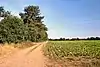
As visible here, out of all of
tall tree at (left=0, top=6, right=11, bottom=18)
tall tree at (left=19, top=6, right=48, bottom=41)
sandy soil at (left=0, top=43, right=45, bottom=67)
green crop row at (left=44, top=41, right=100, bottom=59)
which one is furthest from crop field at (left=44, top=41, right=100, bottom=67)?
tall tree at (left=19, top=6, right=48, bottom=41)

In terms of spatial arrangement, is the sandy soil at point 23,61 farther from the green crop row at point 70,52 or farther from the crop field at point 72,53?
the green crop row at point 70,52

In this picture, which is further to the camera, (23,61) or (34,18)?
(34,18)

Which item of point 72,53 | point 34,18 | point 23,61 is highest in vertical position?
point 34,18

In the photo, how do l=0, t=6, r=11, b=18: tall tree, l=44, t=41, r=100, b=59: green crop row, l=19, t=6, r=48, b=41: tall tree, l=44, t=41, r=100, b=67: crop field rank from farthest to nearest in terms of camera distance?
l=19, t=6, r=48, b=41: tall tree
l=0, t=6, r=11, b=18: tall tree
l=44, t=41, r=100, b=59: green crop row
l=44, t=41, r=100, b=67: crop field

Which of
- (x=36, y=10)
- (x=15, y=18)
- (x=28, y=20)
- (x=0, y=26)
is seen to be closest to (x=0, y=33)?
(x=0, y=26)

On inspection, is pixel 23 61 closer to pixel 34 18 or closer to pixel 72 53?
pixel 72 53

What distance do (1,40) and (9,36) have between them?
1.84 meters

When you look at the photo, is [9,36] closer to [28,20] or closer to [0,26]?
[0,26]

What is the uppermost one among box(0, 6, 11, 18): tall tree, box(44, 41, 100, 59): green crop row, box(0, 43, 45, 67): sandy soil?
box(0, 6, 11, 18): tall tree

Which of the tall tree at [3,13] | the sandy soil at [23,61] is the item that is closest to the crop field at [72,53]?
the sandy soil at [23,61]

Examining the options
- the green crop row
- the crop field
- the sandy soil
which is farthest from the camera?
the green crop row

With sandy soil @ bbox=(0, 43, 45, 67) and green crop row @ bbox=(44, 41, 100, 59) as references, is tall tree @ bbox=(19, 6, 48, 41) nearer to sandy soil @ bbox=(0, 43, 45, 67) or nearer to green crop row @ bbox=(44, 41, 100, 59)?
green crop row @ bbox=(44, 41, 100, 59)

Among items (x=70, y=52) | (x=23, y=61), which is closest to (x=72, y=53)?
(x=70, y=52)

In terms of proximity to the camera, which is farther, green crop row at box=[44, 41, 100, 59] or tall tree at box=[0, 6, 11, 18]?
tall tree at box=[0, 6, 11, 18]
